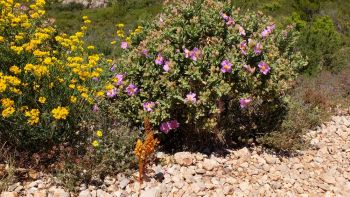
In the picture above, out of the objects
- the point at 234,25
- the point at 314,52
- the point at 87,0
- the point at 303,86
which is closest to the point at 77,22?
the point at 87,0

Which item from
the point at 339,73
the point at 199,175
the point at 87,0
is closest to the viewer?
the point at 199,175

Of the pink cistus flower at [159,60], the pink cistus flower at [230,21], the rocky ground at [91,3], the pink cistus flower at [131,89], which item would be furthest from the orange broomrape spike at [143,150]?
the rocky ground at [91,3]

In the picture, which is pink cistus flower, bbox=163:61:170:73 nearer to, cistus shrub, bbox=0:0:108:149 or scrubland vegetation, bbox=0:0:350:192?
scrubland vegetation, bbox=0:0:350:192

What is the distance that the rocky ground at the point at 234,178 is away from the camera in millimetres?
3521

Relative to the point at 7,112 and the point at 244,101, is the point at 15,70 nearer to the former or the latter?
the point at 7,112

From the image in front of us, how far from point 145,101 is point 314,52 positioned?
5.05 m

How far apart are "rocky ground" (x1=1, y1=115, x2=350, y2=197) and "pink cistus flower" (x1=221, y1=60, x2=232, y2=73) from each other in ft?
2.81

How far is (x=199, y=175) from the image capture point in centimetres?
383

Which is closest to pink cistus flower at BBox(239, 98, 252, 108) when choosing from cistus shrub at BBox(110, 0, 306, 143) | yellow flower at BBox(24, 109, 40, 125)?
cistus shrub at BBox(110, 0, 306, 143)

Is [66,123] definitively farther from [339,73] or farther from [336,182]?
[339,73]

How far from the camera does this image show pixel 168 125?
3895 millimetres

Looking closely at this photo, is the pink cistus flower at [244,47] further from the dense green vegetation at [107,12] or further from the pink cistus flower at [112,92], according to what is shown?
the dense green vegetation at [107,12]

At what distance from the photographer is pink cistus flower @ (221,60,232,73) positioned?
3814mm

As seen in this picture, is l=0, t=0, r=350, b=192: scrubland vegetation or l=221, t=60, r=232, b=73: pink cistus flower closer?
l=0, t=0, r=350, b=192: scrubland vegetation
